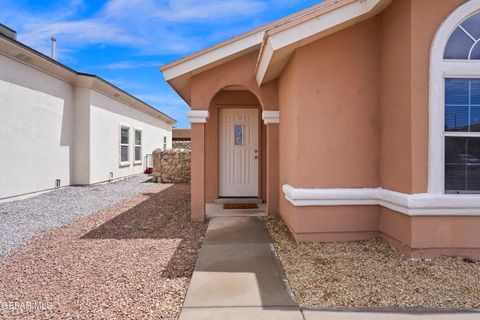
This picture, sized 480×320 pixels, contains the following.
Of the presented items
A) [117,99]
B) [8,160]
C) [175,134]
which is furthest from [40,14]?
[175,134]

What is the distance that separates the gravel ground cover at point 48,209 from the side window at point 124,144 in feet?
11.9

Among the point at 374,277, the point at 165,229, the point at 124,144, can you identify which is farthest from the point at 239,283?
the point at 124,144

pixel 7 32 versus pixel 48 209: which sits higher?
pixel 7 32

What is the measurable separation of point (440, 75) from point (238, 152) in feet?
16.8

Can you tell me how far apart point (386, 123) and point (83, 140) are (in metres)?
10.4

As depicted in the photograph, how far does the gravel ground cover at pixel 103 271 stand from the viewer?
2.73m

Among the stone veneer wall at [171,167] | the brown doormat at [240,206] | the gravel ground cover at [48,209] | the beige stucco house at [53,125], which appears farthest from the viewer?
the stone veneer wall at [171,167]

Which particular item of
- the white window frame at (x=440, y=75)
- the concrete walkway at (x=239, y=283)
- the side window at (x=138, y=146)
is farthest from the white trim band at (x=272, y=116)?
the side window at (x=138, y=146)

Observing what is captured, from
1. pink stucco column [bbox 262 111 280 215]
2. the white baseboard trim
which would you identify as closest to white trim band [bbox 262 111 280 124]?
pink stucco column [bbox 262 111 280 215]

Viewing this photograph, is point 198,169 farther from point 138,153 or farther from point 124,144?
point 138,153

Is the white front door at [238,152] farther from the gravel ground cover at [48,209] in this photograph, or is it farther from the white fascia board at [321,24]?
the white fascia board at [321,24]

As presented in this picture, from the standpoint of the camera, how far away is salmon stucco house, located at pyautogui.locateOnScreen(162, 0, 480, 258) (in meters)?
3.72

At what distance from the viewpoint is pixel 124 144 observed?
1439 centimetres

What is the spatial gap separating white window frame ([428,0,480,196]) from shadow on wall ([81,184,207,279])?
337 cm
